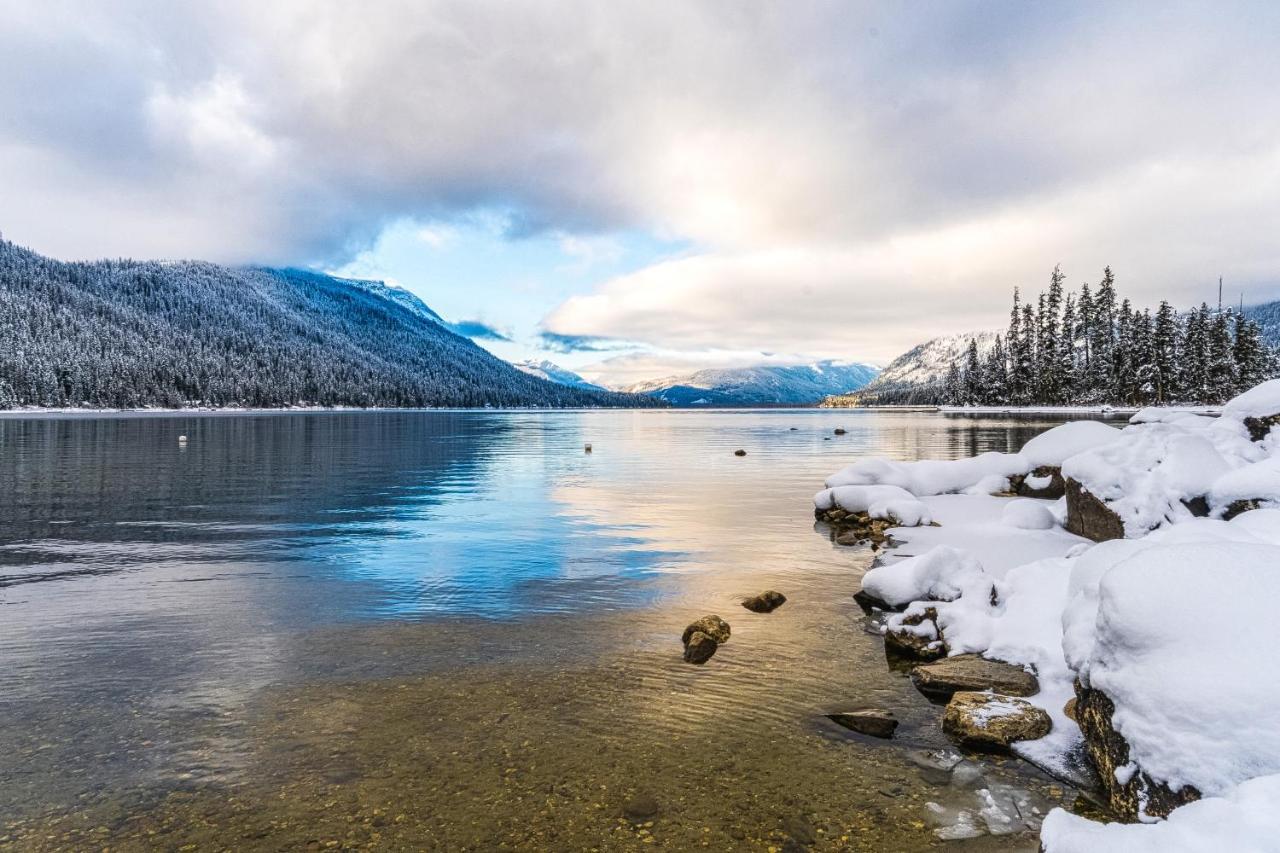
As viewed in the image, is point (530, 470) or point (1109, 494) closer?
point (1109, 494)

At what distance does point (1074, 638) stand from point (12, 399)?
192m

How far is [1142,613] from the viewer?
20.7ft

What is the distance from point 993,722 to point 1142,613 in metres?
2.67

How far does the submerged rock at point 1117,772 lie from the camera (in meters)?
5.80

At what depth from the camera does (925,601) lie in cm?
1269

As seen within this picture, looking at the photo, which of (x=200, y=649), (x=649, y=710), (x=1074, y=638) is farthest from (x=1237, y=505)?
(x=200, y=649)

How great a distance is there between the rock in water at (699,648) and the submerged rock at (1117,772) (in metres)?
Answer: 4.91

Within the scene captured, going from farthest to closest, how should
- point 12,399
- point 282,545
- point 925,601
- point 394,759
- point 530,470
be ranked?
point 12,399, point 530,470, point 282,545, point 925,601, point 394,759

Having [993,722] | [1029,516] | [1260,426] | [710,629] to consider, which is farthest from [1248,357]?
[993,722]


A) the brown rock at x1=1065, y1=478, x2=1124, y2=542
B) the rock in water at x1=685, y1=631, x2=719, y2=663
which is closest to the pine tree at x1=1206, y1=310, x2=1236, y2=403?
the brown rock at x1=1065, y1=478, x2=1124, y2=542

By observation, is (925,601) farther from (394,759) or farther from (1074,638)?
(394,759)

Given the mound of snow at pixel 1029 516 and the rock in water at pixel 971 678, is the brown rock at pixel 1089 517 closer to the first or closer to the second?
the mound of snow at pixel 1029 516

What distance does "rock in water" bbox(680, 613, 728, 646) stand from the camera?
11357mm

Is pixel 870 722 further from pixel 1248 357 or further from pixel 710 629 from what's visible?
pixel 1248 357
